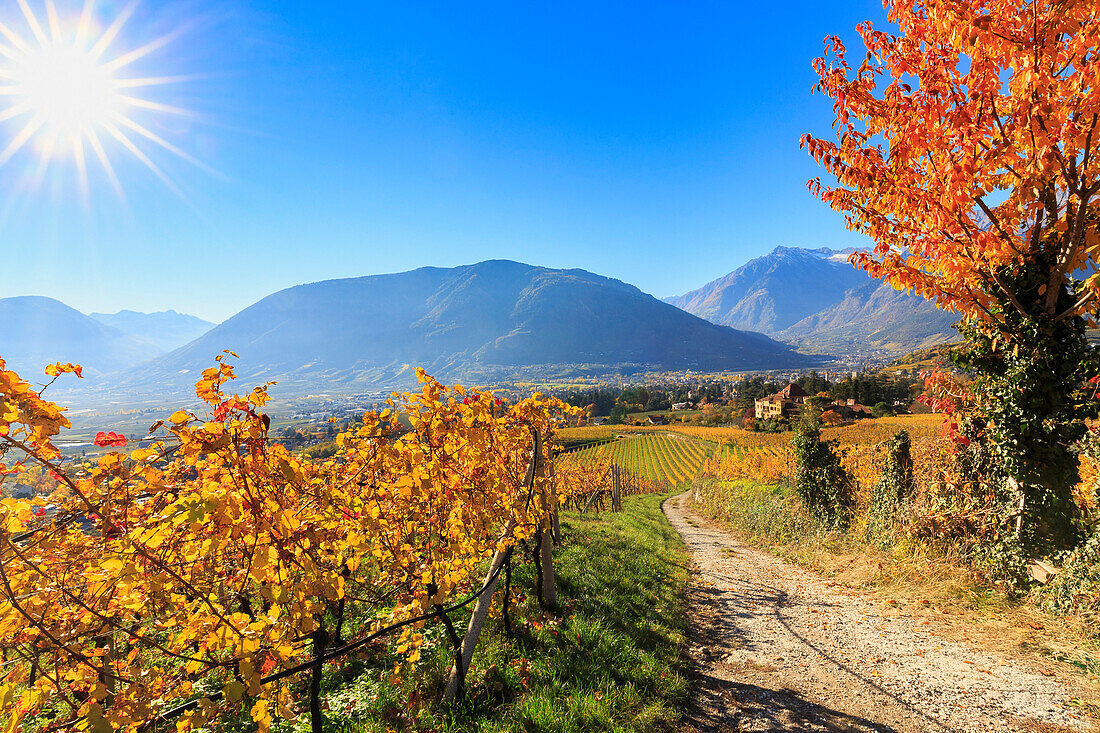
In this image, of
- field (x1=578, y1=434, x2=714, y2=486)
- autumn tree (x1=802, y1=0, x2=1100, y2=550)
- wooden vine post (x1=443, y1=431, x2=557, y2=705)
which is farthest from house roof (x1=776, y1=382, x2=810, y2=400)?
wooden vine post (x1=443, y1=431, x2=557, y2=705)

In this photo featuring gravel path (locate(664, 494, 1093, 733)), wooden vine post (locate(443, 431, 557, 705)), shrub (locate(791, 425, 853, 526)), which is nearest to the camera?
wooden vine post (locate(443, 431, 557, 705))

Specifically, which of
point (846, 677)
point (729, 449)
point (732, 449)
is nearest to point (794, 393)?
point (729, 449)

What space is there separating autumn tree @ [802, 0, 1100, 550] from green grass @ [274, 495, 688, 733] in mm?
5390

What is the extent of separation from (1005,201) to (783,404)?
274ft

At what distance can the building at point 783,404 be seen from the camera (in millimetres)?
77500

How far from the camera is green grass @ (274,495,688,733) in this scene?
13.4 feet

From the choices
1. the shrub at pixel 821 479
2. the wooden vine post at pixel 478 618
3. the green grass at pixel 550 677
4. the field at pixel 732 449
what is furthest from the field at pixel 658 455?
the wooden vine post at pixel 478 618

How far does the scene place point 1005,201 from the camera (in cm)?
591

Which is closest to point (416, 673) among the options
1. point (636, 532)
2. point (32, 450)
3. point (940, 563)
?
point (32, 450)

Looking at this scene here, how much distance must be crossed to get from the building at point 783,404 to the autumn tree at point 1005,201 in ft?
Answer: 238

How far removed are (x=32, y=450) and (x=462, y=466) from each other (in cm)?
304

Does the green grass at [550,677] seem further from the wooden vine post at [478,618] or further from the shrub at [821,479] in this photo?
the shrub at [821,479]

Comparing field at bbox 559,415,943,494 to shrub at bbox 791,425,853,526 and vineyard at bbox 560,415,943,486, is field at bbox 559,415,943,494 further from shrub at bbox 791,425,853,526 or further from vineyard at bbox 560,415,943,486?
shrub at bbox 791,425,853,526

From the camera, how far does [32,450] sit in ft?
7.77
